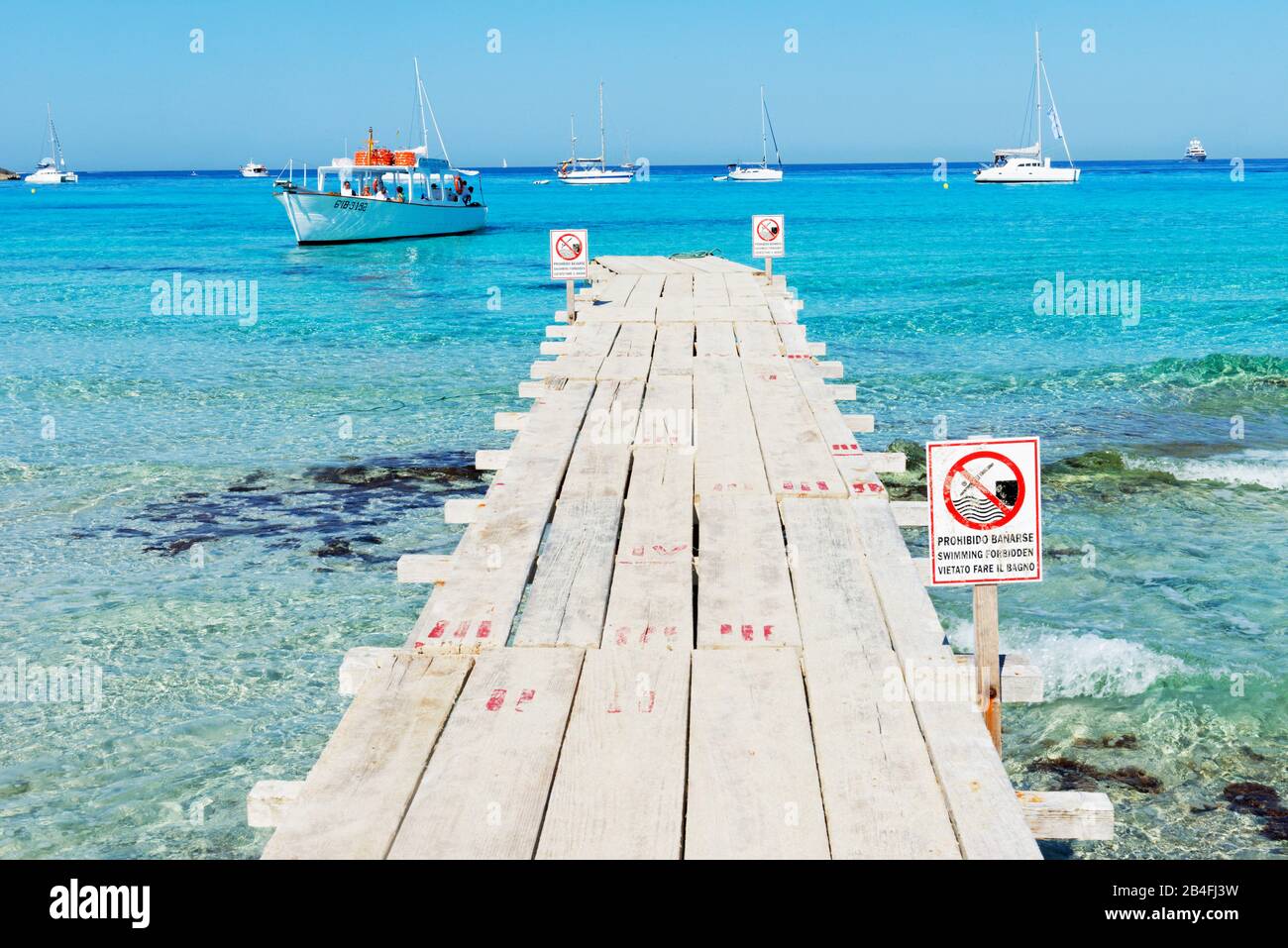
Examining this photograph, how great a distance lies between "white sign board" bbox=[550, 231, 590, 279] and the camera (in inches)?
656

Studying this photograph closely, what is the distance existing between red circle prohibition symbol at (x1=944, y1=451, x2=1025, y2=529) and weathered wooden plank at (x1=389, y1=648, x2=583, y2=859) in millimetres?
1864

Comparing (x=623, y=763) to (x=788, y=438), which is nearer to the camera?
(x=623, y=763)

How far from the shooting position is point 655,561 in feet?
23.8

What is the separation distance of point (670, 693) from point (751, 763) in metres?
0.67

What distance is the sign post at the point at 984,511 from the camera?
514cm

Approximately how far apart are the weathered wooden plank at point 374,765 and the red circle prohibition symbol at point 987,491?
2.33m

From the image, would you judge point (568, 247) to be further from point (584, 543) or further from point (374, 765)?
point (374, 765)

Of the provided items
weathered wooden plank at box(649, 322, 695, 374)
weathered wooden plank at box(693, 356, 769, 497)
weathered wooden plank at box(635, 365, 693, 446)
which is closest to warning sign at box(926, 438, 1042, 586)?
weathered wooden plank at box(693, 356, 769, 497)

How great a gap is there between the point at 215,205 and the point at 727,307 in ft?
333

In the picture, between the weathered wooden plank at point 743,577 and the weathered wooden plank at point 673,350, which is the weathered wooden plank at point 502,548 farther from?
the weathered wooden plank at point 673,350

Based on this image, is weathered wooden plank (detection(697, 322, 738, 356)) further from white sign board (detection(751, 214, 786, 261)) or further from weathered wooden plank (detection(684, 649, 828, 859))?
weathered wooden plank (detection(684, 649, 828, 859))

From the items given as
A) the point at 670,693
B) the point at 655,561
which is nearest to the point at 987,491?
the point at 670,693

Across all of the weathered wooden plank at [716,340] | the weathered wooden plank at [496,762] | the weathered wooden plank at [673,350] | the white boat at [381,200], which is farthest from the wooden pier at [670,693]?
the white boat at [381,200]

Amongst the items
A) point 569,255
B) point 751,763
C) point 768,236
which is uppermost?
point 768,236
